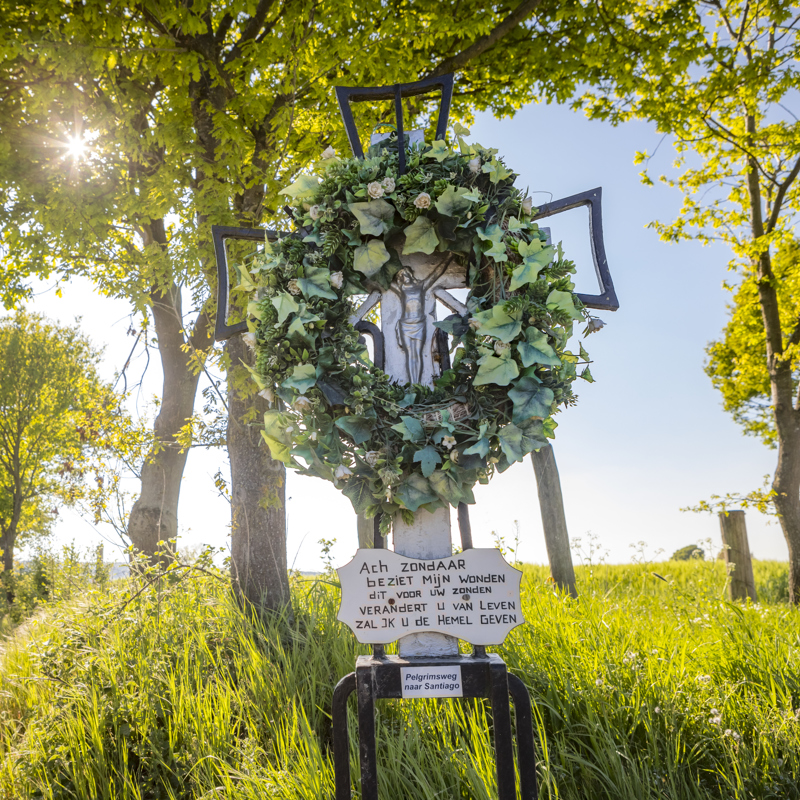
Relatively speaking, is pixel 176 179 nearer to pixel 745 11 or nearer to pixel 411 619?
pixel 411 619

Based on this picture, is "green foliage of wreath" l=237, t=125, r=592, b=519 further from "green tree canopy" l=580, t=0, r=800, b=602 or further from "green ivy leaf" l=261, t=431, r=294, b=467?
"green tree canopy" l=580, t=0, r=800, b=602

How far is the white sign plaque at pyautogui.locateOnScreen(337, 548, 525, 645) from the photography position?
2.08m

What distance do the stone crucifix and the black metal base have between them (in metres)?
0.12

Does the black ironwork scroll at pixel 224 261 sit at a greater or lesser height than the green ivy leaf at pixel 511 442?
greater

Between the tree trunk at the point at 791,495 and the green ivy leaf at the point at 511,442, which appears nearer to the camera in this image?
the green ivy leaf at the point at 511,442

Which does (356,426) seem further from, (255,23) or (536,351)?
(255,23)

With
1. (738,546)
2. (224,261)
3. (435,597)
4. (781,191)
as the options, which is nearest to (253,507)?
(224,261)

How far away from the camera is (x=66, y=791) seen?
295 centimetres

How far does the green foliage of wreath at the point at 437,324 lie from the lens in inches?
82.7

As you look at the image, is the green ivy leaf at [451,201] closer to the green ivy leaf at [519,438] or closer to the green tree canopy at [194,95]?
the green ivy leaf at [519,438]

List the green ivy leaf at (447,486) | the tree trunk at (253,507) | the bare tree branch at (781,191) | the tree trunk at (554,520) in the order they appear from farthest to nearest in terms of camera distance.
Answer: the bare tree branch at (781,191) → the tree trunk at (554,520) → the tree trunk at (253,507) → the green ivy leaf at (447,486)

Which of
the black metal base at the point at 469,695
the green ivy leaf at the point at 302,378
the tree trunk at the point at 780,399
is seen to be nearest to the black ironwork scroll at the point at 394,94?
the green ivy leaf at the point at 302,378

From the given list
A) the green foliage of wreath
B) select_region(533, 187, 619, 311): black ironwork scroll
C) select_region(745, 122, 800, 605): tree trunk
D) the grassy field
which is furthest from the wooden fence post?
the green foliage of wreath

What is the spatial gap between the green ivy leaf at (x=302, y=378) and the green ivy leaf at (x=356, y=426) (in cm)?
18
